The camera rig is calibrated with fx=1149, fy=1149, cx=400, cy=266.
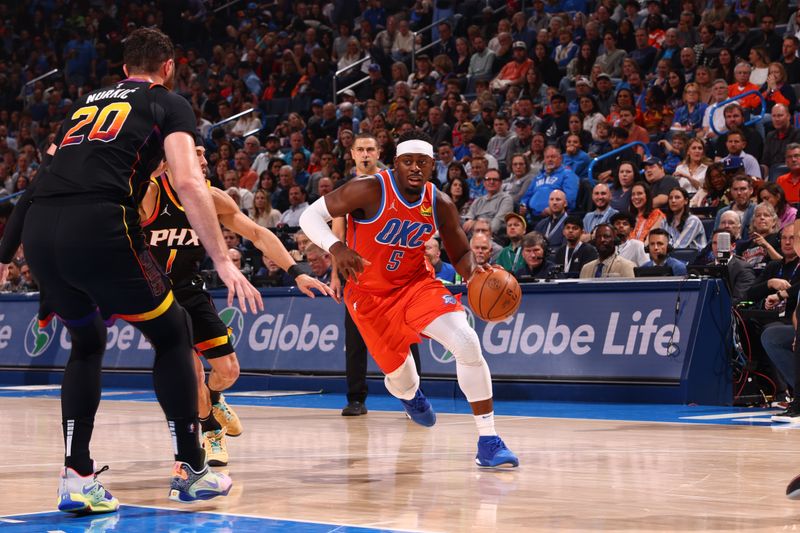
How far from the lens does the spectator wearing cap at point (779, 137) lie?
45.0 feet

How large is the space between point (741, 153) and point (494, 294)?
7616mm

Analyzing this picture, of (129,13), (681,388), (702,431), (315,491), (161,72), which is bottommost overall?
(129,13)

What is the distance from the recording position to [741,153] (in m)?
13.8

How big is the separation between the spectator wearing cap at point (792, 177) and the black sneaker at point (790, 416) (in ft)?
13.4

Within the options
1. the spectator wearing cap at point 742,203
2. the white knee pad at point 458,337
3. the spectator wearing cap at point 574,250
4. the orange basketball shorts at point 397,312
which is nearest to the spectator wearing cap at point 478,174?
the spectator wearing cap at point 574,250

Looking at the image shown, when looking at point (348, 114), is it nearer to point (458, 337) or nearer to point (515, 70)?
point (515, 70)

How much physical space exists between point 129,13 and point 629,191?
17.9m

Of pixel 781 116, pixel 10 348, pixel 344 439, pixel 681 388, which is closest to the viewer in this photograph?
pixel 344 439

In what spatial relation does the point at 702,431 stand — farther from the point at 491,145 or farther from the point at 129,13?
the point at 129,13

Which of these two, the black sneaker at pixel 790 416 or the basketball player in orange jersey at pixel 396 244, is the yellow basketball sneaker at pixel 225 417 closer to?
the basketball player in orange jersey at pixel 396 244

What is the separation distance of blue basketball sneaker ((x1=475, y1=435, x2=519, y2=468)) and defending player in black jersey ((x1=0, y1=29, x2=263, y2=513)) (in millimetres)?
1865

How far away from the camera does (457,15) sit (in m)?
21.3

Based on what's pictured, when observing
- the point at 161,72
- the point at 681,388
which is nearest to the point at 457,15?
the point at 681,388

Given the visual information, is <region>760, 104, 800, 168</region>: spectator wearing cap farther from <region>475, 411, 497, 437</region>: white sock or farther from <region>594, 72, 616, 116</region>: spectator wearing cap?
<region>475, 411, 497, 437</region>: white sock
